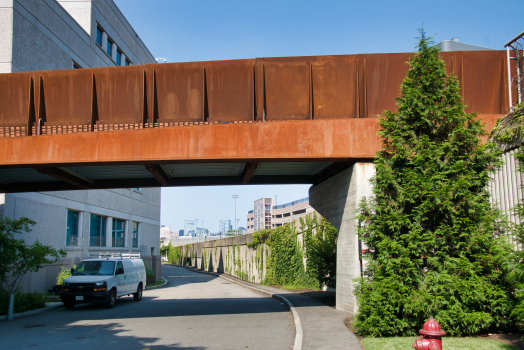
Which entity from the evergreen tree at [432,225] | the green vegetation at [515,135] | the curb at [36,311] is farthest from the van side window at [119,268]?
the green vegetation at [515,135]

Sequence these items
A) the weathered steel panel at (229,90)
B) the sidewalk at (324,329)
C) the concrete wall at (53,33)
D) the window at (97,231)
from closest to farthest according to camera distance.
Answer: the sidewalk at (324,329), the weathered steel panel at (229,90), the concrete wall at (53,33), the window at (97,231)

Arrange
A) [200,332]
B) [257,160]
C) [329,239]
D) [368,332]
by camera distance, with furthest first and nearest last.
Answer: [329,239], [257,160], [200,332], [368,332]

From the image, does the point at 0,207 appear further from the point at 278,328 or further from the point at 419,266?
the point at 419,266

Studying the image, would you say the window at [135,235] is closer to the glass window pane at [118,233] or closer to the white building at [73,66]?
the white building at [73,66]

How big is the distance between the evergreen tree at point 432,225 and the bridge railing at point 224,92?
6.59ft

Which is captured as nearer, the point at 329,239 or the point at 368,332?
the point at 368,332

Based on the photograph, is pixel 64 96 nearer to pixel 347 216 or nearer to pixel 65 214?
pixel 347 216

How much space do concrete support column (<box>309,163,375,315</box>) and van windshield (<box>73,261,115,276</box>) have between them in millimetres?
9282

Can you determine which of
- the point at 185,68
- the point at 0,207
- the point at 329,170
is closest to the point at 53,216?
the point at 0,207

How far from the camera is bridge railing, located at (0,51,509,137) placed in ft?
39.6

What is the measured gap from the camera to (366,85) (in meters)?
12.2

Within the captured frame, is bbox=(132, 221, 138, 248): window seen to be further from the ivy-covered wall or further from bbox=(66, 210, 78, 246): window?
bbox=(66, 210, 78, 246): window

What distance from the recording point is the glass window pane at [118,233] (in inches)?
1240

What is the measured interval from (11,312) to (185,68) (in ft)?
30.0
